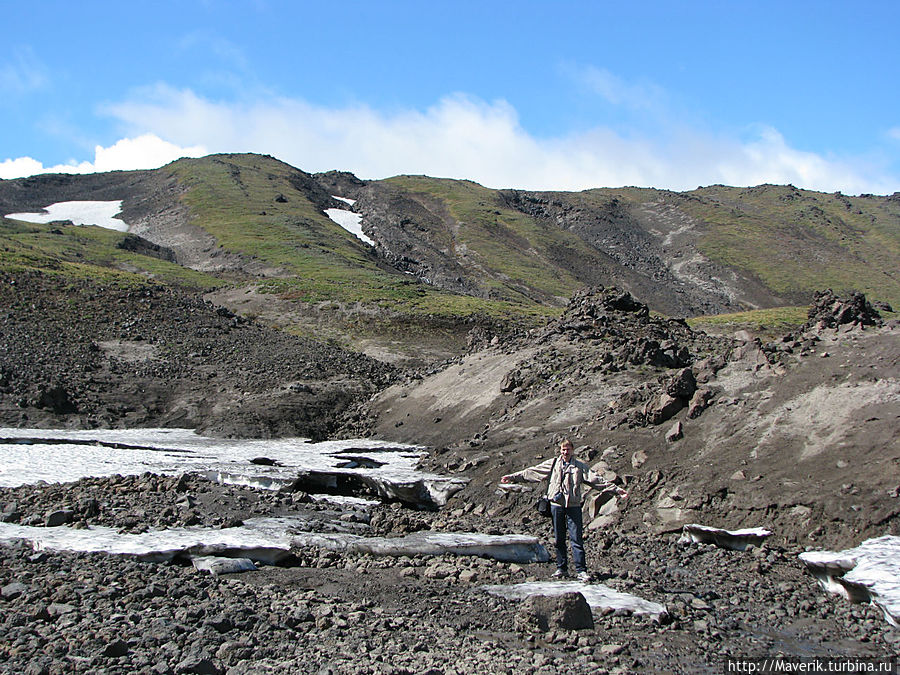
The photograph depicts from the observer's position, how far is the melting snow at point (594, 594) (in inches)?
292

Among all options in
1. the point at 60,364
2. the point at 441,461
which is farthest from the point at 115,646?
the point at 60,364

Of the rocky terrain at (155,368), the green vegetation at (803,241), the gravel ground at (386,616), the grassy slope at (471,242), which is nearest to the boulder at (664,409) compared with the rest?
the gravel ground at (386,616)

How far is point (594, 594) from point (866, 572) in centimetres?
295

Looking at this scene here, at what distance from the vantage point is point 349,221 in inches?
4250

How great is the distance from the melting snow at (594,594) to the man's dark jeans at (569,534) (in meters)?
0.31

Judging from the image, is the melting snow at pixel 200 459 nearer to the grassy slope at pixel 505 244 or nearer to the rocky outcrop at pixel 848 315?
the rocky outcrop at pixel 848 315

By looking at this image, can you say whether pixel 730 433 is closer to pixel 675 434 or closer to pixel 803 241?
pixel 675 434

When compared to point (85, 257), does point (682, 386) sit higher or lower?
lower

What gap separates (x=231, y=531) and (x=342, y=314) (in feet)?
124

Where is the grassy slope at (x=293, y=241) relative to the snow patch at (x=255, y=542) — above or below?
above

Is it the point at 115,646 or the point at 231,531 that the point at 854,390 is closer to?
the point at 231,531

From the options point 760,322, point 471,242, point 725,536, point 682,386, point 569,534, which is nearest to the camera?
point 569,534

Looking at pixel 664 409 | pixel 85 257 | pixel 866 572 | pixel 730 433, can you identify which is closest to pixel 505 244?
pixel 85 257

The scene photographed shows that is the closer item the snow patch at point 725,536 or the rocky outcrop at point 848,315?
the snow patch at point 725,536
